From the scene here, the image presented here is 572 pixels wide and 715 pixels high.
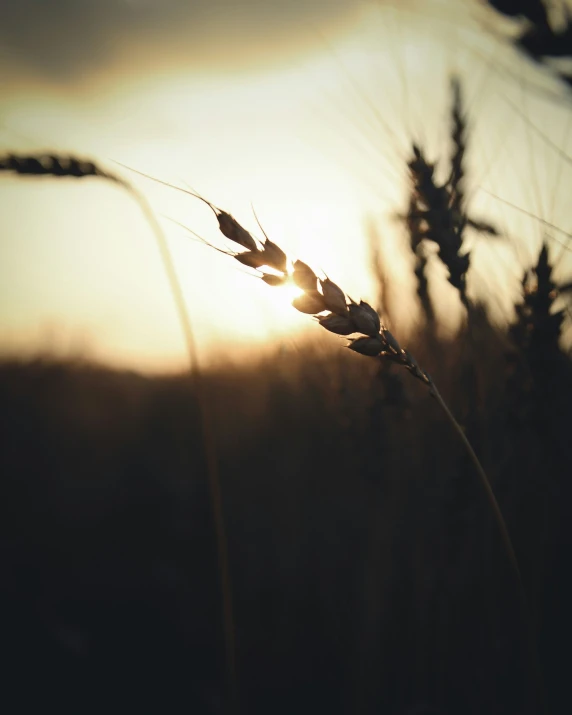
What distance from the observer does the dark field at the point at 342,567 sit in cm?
96

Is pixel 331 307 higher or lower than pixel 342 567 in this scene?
higher

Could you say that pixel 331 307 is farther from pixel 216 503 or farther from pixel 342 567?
pixel 342 567

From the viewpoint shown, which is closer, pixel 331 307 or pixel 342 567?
pixel 331 307

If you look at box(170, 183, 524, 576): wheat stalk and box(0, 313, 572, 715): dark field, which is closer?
box(170, 183, 524, 576): wheat stalk

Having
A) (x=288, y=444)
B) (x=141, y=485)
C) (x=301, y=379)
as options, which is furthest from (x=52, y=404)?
(x=301, y=379)

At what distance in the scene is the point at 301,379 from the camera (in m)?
1.65

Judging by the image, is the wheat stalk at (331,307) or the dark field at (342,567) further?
the dark field at (342,567)

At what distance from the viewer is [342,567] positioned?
1.38 meters

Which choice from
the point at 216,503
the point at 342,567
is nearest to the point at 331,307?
the point at 216,503

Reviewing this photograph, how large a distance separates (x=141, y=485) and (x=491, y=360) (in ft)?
6.34

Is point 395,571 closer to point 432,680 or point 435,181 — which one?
point 432,680

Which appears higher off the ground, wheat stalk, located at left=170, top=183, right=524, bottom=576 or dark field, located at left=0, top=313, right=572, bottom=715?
wheat stalk, located at left=170, top=183, right=524, bottom=576

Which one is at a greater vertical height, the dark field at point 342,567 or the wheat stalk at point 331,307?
the wheat stalk at point 331,307

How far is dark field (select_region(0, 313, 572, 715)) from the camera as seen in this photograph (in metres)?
0.96
